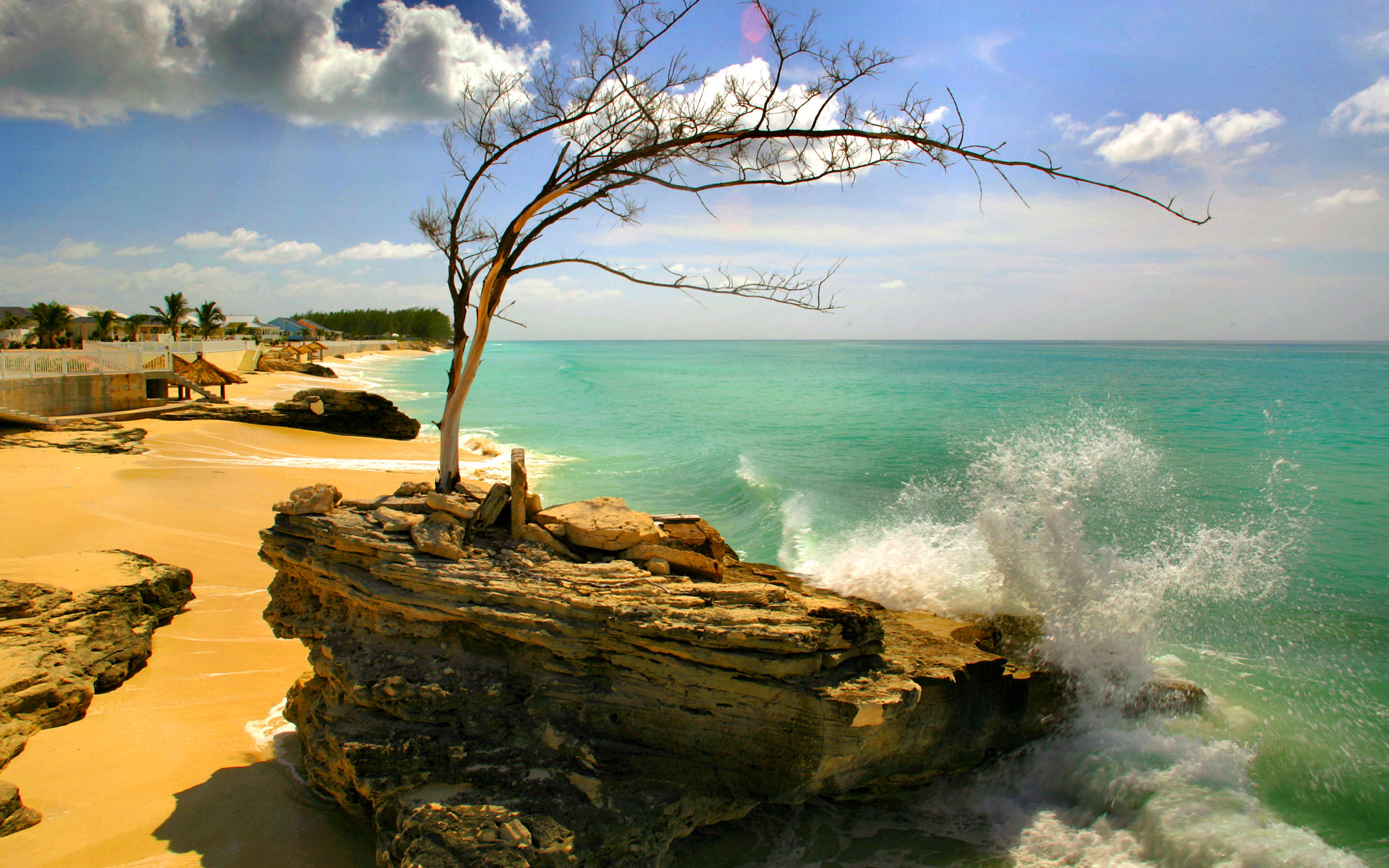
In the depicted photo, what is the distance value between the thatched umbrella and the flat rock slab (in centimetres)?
2390

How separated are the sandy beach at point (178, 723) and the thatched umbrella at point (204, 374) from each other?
13504 mm

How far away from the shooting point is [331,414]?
19.3 metres

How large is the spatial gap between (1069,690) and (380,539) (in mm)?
5652

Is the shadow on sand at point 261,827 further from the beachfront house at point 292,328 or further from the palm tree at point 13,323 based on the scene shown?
the beachfront house at point 292,328

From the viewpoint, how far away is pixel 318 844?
4012 mm

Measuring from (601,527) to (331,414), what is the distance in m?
17.5

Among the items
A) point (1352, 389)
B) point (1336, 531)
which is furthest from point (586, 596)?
point (1352, 389)

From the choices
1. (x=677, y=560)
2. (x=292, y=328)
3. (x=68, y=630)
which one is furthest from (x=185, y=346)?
(x=292, y=328)

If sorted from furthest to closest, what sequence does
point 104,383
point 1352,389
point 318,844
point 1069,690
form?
1. point 1352,389
2. point 104,383
3. point 1069,690
4. point 318,844

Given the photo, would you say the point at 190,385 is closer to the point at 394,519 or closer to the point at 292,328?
the point at 394,519

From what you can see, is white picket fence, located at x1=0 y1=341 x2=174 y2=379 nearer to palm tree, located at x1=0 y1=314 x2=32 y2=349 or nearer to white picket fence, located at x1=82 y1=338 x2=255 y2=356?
white picket fence, located at x1=82 y1=338 x2=255 y2=356

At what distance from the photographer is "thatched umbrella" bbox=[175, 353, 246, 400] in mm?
23702

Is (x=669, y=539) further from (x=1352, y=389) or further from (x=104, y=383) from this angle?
(x=1352, y=389)

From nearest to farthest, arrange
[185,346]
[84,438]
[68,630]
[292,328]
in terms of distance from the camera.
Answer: [68,630] < [84,438] < [185,346] < [292,328]
